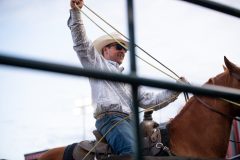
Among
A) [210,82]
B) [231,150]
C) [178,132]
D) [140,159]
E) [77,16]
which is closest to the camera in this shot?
[140,159]

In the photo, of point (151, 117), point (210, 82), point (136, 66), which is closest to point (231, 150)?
point (210, 82)

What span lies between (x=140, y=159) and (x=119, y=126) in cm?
279

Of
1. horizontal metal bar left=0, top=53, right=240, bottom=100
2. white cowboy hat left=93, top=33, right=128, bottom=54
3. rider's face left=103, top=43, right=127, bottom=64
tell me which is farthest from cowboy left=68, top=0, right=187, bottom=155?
horizontal metal bar left=0, top=53, right=240, bottom=100

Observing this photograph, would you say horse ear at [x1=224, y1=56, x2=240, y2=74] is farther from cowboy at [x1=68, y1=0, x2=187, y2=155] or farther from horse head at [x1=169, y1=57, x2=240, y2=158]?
cowboy at [x1=68, y1=0, x2=187, y2=155]

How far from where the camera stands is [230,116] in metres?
3.90

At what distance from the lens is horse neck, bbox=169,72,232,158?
147 inches

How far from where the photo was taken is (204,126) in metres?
3.88

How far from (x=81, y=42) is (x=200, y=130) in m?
1.16

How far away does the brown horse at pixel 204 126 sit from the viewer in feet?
12.3

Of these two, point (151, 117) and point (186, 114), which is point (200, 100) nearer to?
point (186, 114)

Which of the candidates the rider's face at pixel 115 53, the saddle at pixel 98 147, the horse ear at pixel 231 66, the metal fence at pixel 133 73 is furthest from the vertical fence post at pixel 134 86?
the horse ear at pixel 231 66

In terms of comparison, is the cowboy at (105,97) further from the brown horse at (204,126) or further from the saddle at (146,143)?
the brown horse at (204,126)

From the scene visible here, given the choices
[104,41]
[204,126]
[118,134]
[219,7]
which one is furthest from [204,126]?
[219,7]

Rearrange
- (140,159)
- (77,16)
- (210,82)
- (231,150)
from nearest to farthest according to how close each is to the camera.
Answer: (140,159) < (77,16) < (210,82) < (231,150)
